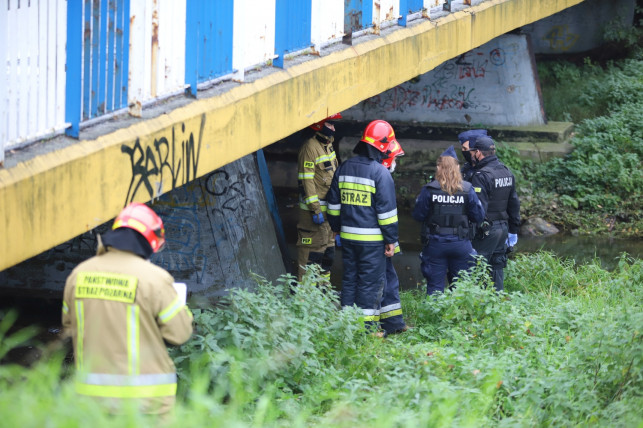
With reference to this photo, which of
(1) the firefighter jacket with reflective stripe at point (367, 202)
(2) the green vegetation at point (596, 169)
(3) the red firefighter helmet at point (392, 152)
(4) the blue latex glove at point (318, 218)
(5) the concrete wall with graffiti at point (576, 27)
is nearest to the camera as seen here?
(1) the firefighter jacket with reflective stripe at point (367, 202)

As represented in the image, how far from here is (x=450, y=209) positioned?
7.96 m

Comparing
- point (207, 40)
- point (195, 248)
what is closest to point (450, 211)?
point (195, 248)

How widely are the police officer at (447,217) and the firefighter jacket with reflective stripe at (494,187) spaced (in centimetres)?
60

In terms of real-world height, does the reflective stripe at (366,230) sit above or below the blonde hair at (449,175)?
below

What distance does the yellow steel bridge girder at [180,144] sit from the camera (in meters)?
4.12

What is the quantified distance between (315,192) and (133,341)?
16.3ft

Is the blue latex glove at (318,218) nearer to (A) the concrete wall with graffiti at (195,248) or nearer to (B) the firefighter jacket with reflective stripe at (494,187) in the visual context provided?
(A) the concrete wall with graffiti at (195,248)

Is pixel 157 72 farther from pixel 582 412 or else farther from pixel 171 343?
pixel 582 412

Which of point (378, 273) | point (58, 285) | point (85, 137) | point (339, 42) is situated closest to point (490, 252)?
point (378, 273)

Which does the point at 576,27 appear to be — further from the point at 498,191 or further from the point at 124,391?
the point at 124,391

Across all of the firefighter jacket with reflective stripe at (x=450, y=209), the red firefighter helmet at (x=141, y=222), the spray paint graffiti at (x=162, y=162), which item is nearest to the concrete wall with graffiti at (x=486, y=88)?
the firefighter jacket with reflective stripe at (x=450, y=209)

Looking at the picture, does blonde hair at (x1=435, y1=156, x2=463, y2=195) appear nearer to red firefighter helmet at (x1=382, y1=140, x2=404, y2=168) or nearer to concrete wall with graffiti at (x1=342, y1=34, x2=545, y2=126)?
red firefighter helmet at (x1=382, y1=140, x2=404, y2=168)

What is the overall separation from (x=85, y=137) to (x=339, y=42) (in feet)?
13.1

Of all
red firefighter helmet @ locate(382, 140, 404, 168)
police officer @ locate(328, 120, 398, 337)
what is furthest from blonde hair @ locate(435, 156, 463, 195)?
police officer @ locate(328, 120, 398, 337)
